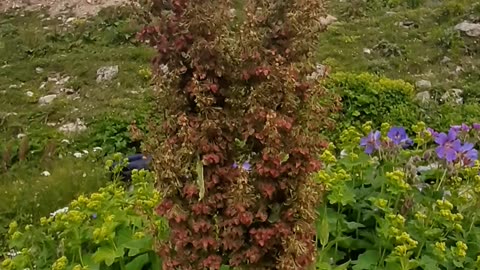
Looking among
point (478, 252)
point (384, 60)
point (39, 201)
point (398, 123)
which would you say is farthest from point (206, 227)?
point (384, 60)

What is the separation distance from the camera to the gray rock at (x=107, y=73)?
7910 millimetres

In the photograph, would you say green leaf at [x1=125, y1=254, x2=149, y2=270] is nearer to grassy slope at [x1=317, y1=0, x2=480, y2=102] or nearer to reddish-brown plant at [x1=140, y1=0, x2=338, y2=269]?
reddish-brown plant at [x1=140, y1=0, x2=338, y2=269]

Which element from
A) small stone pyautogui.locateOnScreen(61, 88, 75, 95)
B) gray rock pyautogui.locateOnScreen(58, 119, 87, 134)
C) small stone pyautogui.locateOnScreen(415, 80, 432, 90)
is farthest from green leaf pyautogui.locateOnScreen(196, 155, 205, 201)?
small stone pyautogui.locateOnScreen(61, 88, 75, 95)

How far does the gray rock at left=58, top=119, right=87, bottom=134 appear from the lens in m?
6.83

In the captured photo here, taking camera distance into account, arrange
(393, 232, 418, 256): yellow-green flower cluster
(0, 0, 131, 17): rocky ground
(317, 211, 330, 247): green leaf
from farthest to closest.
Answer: (0, 0, 131, 17): rocky ground, (317, 211, 330, 247): green leaf, (393, 232, 418, 256): yellow-green flower cluster

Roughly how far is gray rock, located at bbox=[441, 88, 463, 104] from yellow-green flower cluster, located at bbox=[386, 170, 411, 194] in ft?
12.9

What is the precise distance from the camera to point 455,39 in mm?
8125

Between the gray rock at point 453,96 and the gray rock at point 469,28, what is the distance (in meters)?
1.30

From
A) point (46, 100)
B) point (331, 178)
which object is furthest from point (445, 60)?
point (331, 178)

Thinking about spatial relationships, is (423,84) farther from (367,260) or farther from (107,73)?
(367,260)

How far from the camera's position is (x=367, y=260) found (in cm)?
313

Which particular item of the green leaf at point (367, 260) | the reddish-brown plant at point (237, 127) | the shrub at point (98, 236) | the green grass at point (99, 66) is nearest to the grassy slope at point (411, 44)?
the green grass at point (99, 66)

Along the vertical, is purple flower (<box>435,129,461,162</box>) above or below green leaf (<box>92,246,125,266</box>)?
above

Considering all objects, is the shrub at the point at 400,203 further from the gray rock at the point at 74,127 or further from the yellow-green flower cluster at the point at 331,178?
the gray rock at the point at 74,127
